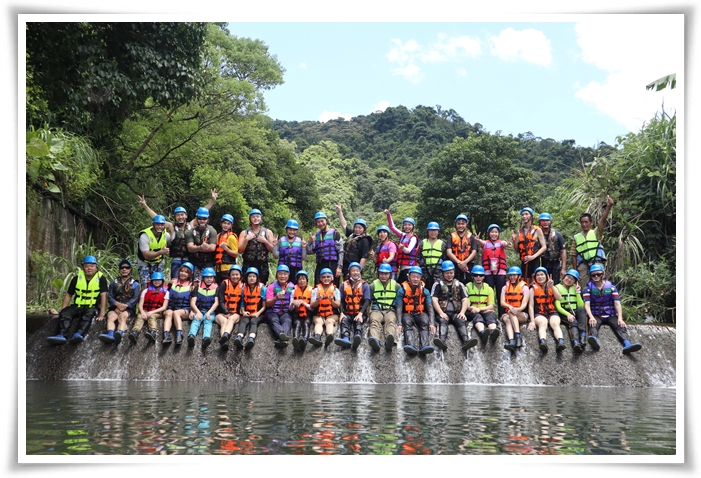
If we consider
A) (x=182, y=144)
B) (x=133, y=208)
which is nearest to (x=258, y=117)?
(x=182, y=144)

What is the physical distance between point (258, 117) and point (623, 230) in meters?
23.9

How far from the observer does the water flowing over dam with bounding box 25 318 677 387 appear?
1102 cm

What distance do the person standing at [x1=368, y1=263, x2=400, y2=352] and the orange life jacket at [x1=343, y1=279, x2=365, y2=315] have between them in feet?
1.12

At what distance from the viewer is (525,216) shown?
Result: 12.2 meters

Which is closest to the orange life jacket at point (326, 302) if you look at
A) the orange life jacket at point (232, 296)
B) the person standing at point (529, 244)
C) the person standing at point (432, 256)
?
the orange life jacket at point (232, 296)

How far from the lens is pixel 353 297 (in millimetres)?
11320

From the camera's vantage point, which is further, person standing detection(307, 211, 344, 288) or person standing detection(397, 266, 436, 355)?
person standing detection(307, 211, 344, 288)

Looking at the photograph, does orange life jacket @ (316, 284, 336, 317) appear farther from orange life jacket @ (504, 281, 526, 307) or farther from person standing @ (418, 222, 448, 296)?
orange life jacket @ (504, 281, 526, 307)

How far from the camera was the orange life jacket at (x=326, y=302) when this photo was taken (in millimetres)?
11359

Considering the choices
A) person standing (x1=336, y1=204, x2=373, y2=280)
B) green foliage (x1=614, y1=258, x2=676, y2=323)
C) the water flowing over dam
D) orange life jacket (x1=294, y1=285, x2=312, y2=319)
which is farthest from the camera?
green foliage (x1=614, y1=258, x2=676, y2=323)

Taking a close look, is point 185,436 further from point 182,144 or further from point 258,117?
point 258,117

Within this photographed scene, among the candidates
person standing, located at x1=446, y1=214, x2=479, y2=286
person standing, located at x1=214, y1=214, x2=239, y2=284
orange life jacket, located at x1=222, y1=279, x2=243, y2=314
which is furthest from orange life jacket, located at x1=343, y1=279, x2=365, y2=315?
person standing, located at x1=214, y1=214, x2=239, y2=284

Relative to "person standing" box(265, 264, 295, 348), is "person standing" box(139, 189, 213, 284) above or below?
above

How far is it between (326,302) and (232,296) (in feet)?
5.20
